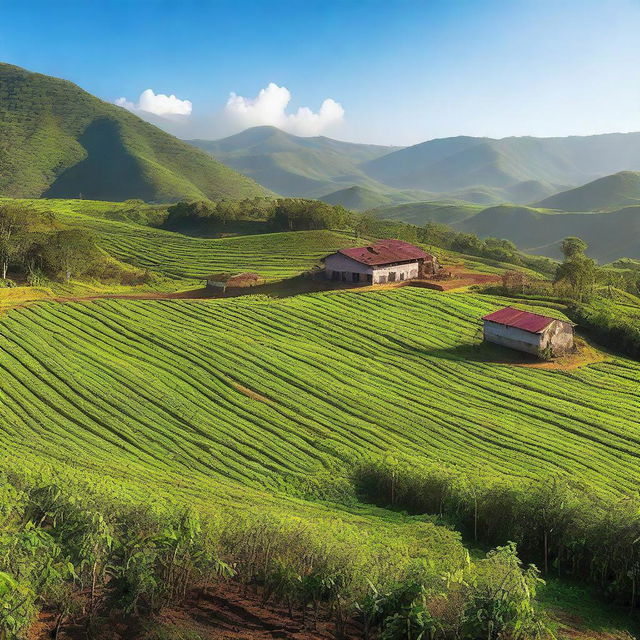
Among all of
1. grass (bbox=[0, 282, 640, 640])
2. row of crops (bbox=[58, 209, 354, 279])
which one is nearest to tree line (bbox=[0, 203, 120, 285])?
row of crops (bbox=[58, 209, 354, 279])

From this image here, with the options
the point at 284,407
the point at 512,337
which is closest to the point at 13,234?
the point at 284,407

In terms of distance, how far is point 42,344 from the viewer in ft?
212

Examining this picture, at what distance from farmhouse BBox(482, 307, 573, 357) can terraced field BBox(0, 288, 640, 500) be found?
3632mm

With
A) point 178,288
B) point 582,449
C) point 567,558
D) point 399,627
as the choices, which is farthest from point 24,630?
point 178,288

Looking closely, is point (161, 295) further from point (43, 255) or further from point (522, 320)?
point (522, 320)

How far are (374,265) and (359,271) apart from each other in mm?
3249

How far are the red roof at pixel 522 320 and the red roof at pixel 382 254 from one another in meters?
29.3

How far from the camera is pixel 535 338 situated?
72.9 metres

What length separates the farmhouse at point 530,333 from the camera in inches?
2876

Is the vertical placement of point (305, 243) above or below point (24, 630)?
above

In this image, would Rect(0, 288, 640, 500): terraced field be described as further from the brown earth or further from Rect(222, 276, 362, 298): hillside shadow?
Rect(222, 276, 362, 298): hillside shadow

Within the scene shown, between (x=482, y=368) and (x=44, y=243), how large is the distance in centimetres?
7868

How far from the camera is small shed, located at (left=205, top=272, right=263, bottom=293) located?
10429 centimetres

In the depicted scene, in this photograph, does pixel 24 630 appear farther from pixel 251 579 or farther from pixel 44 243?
pixel 44 243
